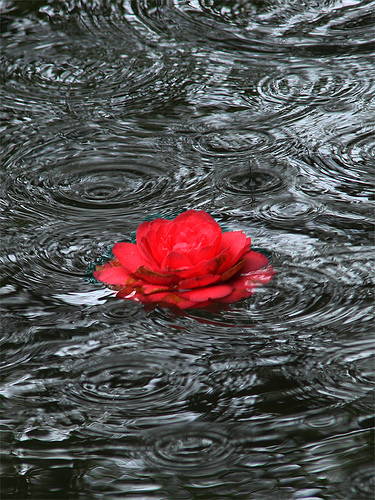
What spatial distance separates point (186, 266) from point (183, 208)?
14.7 inches

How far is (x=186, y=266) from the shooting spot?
1432 millimetres

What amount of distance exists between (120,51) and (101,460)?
1.97m

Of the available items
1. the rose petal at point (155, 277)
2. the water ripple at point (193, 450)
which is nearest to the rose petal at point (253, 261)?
the rose petal at point (155, 277)

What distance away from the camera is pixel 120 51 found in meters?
2.71

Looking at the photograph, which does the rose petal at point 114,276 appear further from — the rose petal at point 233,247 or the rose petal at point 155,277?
the rose petal at point 233,247

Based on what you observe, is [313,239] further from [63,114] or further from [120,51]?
[120,51]

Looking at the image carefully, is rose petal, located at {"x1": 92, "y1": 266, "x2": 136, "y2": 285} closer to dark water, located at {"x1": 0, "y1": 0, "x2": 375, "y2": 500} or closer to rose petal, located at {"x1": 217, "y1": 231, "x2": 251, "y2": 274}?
dark water, located at {"x1": 0, "y1": 0, "x2": 375, "y2": 500}

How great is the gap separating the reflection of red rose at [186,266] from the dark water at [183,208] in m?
0.04

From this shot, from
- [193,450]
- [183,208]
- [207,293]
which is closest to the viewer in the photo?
[193,450]

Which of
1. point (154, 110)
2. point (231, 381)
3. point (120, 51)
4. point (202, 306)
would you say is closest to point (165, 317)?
point (202, 306)

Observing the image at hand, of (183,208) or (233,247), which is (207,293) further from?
(183,208)

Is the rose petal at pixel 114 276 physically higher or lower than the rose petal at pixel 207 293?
higher

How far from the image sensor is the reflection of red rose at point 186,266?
4.66 ft

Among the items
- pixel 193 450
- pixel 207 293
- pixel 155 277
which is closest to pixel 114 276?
pixel 155 277
